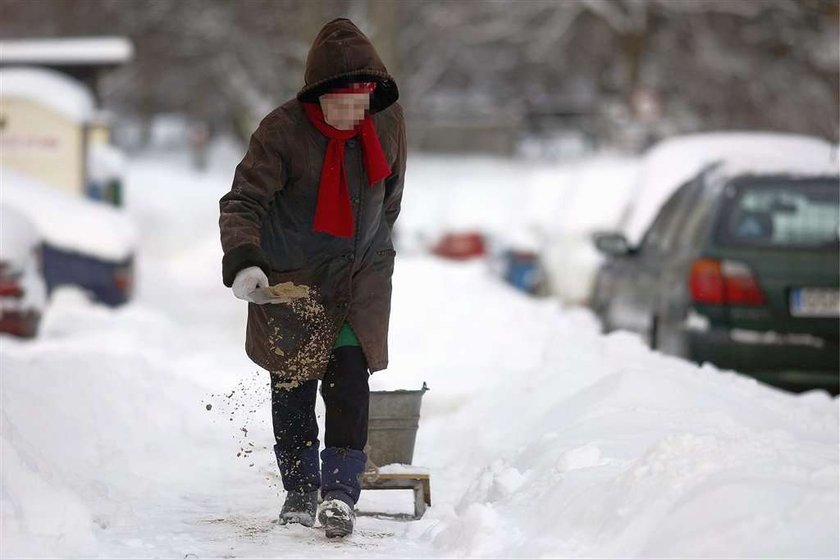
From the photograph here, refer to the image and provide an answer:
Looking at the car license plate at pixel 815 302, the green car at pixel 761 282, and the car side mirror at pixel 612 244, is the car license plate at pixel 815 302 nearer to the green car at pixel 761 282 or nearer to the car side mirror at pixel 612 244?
the green car at pixel 761 282

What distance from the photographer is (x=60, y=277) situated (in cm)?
1401

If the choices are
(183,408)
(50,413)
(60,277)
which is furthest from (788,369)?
(60,277)

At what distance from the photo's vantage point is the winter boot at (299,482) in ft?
18.9

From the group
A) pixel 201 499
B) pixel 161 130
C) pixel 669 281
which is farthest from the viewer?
pixel 161 130

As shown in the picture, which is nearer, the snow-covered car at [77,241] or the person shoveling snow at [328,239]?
the person shoveling snow at [328,239]

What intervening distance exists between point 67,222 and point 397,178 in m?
8.68

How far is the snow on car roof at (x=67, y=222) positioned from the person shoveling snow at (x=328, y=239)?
840 cm

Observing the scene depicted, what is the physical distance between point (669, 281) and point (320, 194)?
14.3 feet

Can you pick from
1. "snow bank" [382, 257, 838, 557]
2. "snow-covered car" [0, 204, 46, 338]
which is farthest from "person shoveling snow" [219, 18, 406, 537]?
"snow-covered car" [0, 204, 46, 338]

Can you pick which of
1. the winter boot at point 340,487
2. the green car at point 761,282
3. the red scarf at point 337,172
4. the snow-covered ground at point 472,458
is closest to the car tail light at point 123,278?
the snow-covered ground at point 472,458

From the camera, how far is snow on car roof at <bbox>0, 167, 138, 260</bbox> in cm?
1373

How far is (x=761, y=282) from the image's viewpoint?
8836mm

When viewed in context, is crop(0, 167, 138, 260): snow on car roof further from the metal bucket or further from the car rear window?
the metal bucket

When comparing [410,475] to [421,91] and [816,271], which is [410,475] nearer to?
[816,271]
